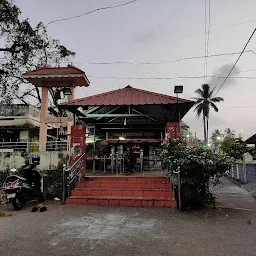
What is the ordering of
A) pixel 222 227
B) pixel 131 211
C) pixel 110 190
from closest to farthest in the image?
1. pixel 222 227
2. pixel 131 211
3. pixel 110 190

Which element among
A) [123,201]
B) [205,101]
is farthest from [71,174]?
[205,101]

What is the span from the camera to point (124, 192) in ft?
28.0

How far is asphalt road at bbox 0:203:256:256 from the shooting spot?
13.9ft

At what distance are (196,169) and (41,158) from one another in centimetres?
585

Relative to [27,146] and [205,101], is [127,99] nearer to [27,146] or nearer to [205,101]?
[27,146]

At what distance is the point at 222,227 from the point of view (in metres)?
5.67

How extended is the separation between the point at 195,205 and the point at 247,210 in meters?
1.52

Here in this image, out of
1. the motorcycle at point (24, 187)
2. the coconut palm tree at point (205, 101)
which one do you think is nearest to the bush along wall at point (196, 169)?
the motorcycle at point (24, 187)

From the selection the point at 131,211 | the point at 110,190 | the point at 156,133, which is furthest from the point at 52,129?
the point at 131,211

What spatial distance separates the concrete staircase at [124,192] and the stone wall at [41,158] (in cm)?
128

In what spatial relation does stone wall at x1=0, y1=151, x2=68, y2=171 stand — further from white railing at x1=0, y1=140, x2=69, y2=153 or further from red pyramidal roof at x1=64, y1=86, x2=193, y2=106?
red pyramidal roof at x1=64, y1=86, x2=193, y2=106

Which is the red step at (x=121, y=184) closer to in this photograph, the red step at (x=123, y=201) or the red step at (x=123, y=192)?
the red step at (x=123, y=192)

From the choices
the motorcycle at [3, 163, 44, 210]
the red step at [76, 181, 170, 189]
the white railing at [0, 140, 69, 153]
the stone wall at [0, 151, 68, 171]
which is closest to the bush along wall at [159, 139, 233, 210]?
the red step at [76, 181, 170, 189]

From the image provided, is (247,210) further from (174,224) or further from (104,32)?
(104,32)
